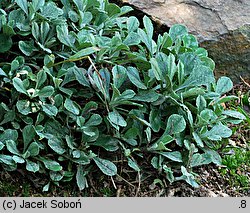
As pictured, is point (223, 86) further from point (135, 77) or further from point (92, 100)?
point (92, 100)

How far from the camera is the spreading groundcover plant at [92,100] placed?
258 cm

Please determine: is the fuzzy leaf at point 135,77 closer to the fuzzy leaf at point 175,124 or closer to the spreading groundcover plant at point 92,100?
the spreading groundcover plant at point 92,100

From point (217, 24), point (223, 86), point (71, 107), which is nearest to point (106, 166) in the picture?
point (71, 107)

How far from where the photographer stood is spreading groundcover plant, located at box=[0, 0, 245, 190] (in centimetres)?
258

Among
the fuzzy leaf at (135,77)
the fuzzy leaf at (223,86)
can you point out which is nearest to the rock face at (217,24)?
the fuzzy leaf at (223,86)

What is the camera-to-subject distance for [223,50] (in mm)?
3531

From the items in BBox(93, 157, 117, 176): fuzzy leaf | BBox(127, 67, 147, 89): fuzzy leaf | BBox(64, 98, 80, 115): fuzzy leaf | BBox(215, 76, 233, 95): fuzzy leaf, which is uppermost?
BBox(127, 67, 147, 89): fuzzy leaf

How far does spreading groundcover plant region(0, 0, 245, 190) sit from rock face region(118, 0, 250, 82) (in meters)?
0.58

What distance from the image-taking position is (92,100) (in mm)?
2764

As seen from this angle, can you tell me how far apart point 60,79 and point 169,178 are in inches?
27.7

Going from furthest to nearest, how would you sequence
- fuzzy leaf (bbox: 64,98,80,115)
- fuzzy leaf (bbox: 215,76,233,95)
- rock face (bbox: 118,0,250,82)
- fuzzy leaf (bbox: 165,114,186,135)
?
rock face (bbox: 118,0,250,82) < fuzzy leaf (bbox: 215,76,233,95) < fuzzy leaf (bbox: 165,114,186,135) < fuzzy leaf (bbox: 64,98,80,115)

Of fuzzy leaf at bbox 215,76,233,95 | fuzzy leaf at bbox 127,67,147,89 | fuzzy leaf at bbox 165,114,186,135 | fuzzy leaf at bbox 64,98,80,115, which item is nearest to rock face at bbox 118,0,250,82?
fuzzy leaf at bbox 215,76,233,95

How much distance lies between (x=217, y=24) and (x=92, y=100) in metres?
1.18

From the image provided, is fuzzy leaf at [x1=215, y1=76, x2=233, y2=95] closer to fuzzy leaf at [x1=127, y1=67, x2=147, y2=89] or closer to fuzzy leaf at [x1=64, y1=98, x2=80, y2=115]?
fuzzy leaf at [x1=127, y1=67, x2=147, y2=89]
